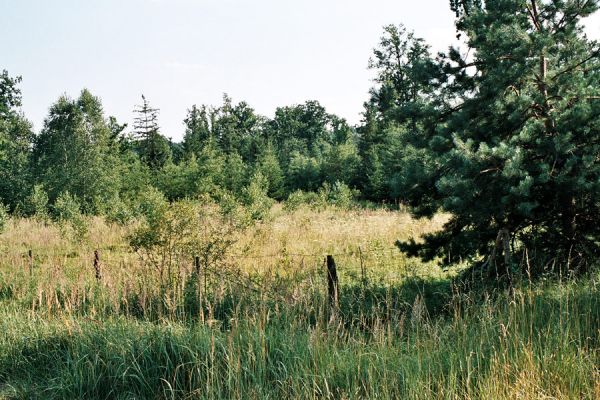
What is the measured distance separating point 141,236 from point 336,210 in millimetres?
15508

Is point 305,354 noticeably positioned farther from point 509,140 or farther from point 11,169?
point 11,169

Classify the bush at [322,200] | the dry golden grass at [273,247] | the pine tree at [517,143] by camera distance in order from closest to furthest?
the pine tree at [517,143]
the dry golden grass at [273,247]
the bush at [322,200]

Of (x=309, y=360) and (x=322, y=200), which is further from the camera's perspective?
(x=322, y=200)

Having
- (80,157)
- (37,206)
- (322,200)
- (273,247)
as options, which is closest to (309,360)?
(273,247)

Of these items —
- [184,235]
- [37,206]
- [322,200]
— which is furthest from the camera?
[322,200]

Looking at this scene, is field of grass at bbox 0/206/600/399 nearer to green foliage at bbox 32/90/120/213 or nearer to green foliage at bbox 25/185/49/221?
green foliage at bbox 25/185/49/221

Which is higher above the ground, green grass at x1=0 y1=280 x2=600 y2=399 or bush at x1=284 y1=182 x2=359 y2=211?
bush at x1=284 y1=182 x2=359 y2=211

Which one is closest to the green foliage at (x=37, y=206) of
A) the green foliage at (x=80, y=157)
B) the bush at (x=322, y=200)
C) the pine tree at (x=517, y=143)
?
the green foliage at (x=80, y=157)

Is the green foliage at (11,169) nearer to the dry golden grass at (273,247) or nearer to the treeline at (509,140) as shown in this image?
the dry golden grass at (273,247)

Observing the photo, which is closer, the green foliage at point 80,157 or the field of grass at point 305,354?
the field of grass at point 305,354

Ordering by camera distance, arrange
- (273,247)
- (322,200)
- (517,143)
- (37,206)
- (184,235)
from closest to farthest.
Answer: (517,143), (184,235), (273,247), (37,206), (322,200)

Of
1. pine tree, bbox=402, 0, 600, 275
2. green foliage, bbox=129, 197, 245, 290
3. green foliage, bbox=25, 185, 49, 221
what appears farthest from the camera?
green foliage, bbox=25, 185, 49, 221

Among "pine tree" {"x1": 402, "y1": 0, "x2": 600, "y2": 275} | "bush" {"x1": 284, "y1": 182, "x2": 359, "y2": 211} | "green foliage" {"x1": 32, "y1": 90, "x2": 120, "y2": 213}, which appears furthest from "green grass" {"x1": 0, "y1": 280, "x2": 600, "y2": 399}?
"green foliage" {"x1": 32, "y1": 90, "x2": 120, "y2": 213}

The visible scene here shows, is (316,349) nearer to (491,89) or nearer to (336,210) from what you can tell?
(491,89)
